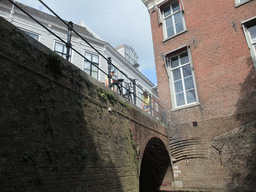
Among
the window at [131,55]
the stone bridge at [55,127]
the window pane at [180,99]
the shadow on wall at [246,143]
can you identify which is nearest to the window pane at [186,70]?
the window pane at [180,99]

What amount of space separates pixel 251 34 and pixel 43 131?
9.52 m

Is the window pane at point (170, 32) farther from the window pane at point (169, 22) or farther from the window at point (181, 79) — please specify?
the window at point (181, 79)

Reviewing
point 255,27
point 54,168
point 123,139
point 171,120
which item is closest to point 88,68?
point 171,120

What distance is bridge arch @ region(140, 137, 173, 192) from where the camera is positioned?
893 centimetres

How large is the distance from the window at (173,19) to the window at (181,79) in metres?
1.58

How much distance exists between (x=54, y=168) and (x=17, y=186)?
670 millimetres

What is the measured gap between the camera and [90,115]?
462cm

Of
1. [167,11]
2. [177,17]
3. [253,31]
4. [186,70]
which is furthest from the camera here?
[167,11]

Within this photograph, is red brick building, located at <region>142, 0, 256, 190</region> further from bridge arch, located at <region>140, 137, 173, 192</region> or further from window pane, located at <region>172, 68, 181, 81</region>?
bridge arch, located at <region>140, 137, 173, 192</region>

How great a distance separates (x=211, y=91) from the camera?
361 inches

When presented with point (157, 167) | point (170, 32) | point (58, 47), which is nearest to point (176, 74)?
point (170, 32)

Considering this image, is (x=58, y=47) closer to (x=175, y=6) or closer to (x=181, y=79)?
(x=175, y=6)

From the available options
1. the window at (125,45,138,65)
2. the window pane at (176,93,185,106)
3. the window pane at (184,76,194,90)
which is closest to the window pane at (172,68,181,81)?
the window pane at (184,76,194,90)

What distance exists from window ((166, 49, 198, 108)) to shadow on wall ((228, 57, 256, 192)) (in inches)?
83.4
